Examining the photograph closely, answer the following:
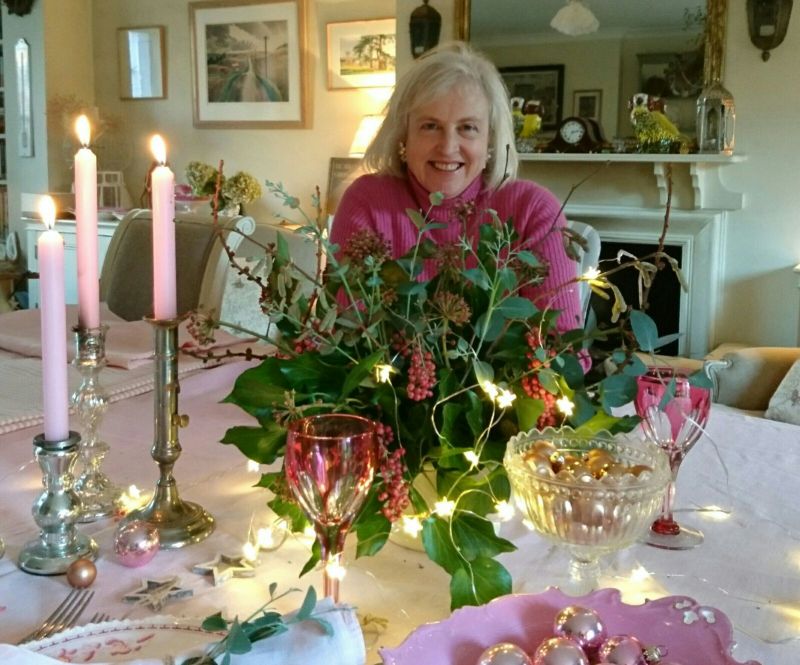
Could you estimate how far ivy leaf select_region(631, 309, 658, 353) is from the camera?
76 centimetres

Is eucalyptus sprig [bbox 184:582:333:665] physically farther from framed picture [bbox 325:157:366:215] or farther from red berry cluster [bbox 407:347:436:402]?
framed picture [bbox 325:157:366:215]

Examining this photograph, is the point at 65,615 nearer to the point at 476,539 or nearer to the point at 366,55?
the point at 476,539

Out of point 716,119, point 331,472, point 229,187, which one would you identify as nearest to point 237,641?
point 331,472

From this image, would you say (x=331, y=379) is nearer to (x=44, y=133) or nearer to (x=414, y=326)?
(x=414, y=326)

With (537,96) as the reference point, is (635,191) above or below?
below

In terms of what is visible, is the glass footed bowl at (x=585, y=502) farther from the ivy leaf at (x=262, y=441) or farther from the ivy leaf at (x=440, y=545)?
the ivy leaf at (x=262, y=441)

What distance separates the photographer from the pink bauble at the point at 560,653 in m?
0.60

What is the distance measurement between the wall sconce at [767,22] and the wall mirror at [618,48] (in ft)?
0.36

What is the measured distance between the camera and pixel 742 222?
3.46 metres

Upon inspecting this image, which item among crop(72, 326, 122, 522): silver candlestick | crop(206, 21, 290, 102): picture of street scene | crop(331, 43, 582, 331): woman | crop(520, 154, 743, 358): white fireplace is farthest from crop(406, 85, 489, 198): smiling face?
crop(206, 21, 290, 102): picture of street scene

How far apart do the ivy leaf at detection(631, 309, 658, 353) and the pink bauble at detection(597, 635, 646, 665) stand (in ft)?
0.83

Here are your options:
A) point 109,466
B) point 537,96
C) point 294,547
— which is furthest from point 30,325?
point 537,96

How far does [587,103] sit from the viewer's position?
3.60 m

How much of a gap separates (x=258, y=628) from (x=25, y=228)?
16.1 feet
